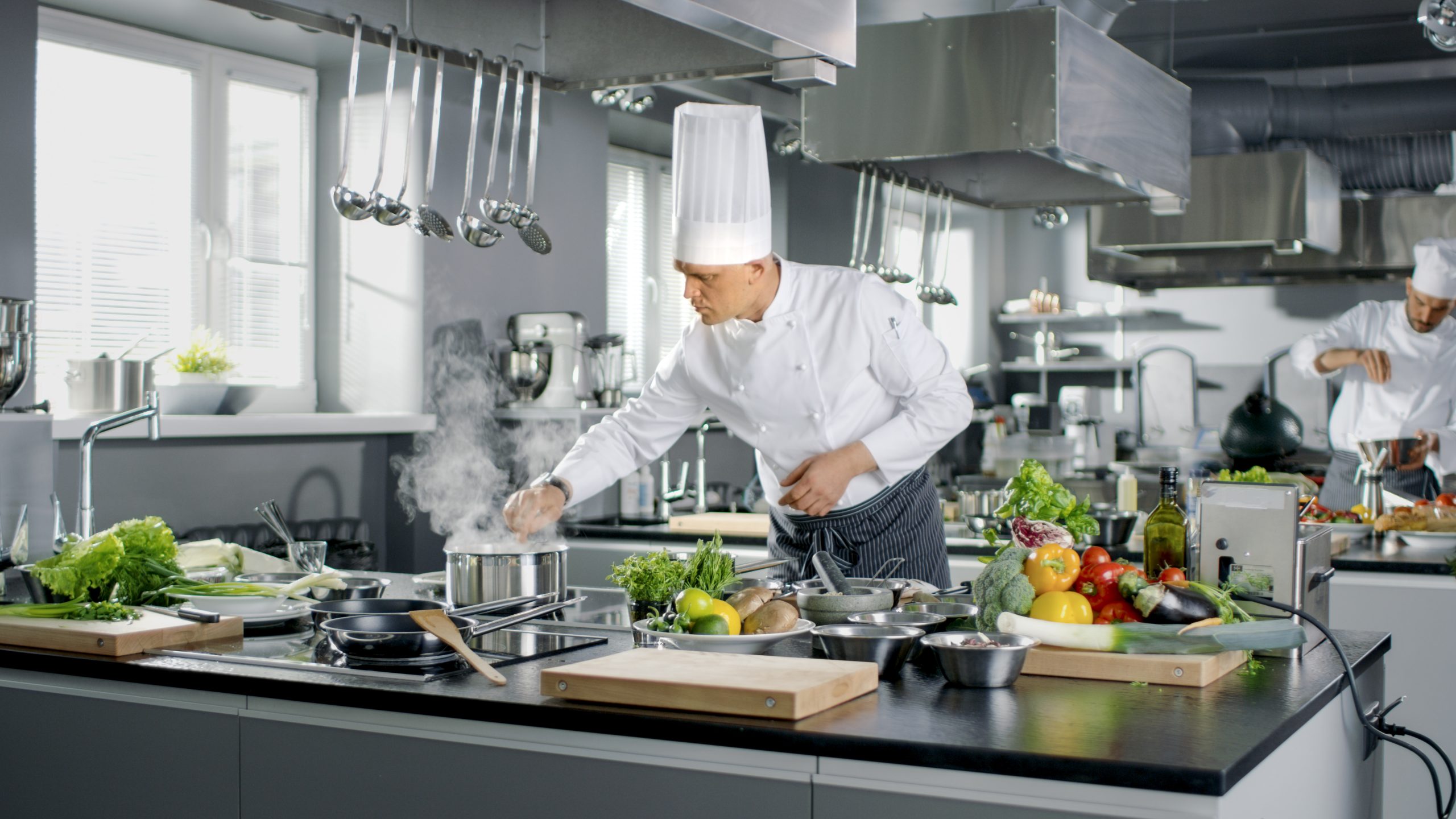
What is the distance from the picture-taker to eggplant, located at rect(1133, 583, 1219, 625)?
1.86 metres

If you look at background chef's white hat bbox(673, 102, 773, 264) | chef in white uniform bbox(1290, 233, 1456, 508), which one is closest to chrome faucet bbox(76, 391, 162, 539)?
background chef's white hat bbox(673, 102, 773, 264)

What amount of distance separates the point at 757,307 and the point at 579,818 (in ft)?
4.47

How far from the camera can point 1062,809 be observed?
137 cm

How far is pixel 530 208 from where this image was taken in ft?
10.3

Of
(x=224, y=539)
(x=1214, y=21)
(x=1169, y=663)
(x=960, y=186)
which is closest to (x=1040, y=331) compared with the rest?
(x=1214, y=21)

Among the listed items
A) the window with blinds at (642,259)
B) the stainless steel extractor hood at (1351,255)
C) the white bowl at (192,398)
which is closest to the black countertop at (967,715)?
the white bowl at (192,398)

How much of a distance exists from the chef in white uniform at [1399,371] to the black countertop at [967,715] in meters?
3.74

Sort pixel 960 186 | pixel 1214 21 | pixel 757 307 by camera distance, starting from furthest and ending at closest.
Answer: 1. pixel 1214 21
2. pixel 960 186
3. pixel 757 307

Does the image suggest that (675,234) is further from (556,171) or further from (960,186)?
(556,171)

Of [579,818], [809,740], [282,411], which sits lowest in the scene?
[579,818]

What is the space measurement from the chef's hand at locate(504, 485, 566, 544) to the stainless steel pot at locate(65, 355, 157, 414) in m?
2.04

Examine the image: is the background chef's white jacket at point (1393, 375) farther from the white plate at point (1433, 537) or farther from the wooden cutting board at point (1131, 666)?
the wooden cutting board at point (1131, 666)

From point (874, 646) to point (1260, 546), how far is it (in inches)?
29.1

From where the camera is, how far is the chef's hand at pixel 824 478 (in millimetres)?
2498
